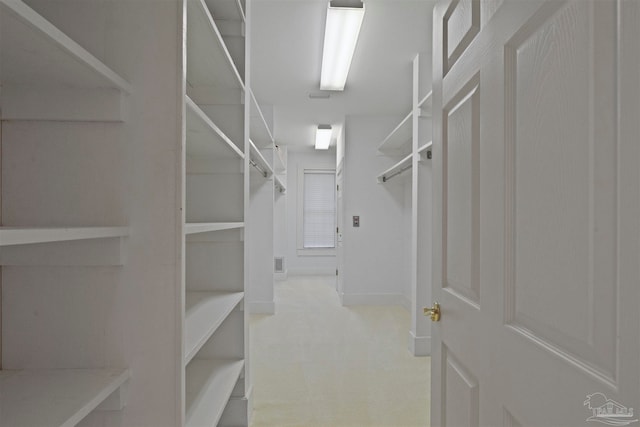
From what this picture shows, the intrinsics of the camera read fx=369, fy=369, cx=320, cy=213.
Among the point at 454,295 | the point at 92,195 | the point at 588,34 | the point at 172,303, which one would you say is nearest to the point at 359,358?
the point at 454,295

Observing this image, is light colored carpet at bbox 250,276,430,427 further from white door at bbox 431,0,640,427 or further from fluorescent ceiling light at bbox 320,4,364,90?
fluorescent ceiling light at bbox 320,4,364,90

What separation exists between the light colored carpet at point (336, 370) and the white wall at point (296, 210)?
9.52 ft

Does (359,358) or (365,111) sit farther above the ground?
(365,111)

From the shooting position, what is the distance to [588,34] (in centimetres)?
59

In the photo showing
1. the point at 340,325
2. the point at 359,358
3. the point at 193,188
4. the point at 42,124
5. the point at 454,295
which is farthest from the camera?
the point at 340,325

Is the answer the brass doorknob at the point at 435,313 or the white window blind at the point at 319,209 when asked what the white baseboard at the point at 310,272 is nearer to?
the white window blind at the point at 319,209

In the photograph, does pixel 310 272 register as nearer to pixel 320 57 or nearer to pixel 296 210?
pixel 296 210

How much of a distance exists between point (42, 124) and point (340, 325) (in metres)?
3.60

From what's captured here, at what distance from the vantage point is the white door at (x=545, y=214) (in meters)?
0.52

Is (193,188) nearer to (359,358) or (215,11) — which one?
(215,11)

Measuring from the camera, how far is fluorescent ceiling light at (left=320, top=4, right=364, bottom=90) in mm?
2447

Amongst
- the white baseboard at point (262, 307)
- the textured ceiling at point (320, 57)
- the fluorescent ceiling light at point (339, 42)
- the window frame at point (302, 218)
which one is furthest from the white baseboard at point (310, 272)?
the fluorescent ceiling light at point (339, 42)

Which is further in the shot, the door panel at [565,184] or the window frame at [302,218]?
the window frame at [302,218]

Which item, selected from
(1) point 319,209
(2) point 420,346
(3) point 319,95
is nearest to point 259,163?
(3) point 319,95
